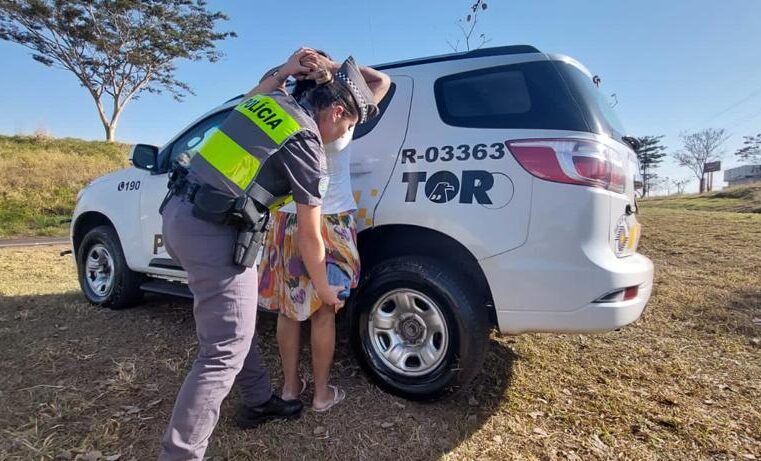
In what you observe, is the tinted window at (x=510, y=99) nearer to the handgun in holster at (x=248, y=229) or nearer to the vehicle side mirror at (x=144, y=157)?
the handgun in holster at (x=248, y=229)

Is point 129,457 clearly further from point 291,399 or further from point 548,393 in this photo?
point 548,393

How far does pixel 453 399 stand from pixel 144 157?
2.84 m

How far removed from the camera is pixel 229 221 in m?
1.67

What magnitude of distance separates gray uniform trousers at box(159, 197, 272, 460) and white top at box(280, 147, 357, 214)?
71cm

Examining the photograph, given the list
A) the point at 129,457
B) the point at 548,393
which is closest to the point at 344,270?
the point at 129,457

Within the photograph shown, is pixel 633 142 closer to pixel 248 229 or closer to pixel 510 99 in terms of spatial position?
pixel 510 99

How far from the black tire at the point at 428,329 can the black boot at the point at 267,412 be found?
482 mm

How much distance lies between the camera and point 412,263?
96.8 inches

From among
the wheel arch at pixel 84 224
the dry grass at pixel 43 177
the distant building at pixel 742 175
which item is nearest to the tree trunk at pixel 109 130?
the dry grass at pixel 43 177

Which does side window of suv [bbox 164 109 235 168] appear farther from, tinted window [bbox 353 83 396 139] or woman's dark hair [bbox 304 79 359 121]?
woman's dark hair [bbox 304 79 359 121]

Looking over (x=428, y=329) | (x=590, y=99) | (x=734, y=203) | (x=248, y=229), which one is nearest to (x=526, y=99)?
(x=590, y=99)

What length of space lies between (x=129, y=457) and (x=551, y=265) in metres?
2.13

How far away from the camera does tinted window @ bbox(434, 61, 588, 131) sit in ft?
7.23

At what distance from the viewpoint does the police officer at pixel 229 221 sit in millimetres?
1632
